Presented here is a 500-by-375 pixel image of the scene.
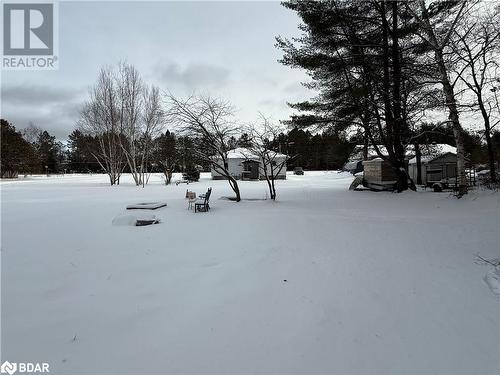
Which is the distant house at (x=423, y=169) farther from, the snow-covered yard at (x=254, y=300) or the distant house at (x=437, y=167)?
the snow-covered yard at (x=254, y=300)

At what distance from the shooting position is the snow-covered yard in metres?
2.75

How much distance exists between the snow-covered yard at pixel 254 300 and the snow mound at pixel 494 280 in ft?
0.20

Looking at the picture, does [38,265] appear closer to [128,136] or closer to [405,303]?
[405,303]

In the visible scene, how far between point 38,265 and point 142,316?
119 inches

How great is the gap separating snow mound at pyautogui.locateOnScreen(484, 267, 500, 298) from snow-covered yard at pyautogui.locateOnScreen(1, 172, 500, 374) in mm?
60

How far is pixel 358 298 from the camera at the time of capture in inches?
150

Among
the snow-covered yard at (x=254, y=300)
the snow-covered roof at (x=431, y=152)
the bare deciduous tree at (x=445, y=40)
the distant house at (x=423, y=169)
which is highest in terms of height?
the bare deciduous tree at (x=445, y=40)

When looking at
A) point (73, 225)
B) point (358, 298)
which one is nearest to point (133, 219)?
point (73, 225)

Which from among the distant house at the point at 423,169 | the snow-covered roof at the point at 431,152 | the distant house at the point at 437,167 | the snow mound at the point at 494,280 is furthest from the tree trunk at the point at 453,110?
the snow mound at the point at 494,280

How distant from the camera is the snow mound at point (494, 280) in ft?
13.1

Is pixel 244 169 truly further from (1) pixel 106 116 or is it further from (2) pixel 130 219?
(2) pixel 130 219

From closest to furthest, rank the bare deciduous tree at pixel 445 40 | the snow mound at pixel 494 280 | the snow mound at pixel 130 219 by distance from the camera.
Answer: the snow mound at pixel 494 280 < the snow mound at pixel 130 219 < the bare deciduous tree at pixel 445 40

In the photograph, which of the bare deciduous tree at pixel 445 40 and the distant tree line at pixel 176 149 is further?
the distant tree line at pixel 176 149

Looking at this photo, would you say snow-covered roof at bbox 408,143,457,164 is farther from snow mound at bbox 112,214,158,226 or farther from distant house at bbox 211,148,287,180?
distant house at bbox 211,148,287,180
